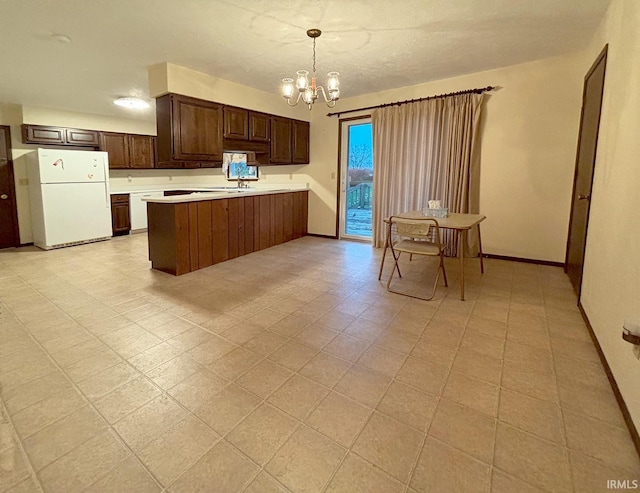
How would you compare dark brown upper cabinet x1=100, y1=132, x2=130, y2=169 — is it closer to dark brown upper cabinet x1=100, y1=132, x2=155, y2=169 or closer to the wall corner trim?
dark brown upper cabinet x1=100, y1=132, x2=155, y2=169

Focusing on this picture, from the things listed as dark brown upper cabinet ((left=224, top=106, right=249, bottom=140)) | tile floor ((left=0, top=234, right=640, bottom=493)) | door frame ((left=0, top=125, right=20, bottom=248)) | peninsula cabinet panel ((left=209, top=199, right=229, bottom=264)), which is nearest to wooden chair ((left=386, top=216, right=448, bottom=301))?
tile floor ((left=0, top=234, right=640, bottom=493))

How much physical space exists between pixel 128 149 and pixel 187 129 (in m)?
3.11

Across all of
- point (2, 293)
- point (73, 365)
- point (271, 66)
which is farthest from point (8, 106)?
point (73, 365)

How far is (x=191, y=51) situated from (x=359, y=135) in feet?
9.46

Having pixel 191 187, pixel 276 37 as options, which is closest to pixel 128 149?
pixel 191 187

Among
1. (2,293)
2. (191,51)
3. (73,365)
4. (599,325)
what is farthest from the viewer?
(191,51)

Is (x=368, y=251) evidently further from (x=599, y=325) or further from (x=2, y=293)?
(x=2, y=293)

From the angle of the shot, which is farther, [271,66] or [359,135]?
[359,135]

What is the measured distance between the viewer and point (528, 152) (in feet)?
13.1

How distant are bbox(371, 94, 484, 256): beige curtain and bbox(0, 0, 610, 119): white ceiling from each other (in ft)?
1.46

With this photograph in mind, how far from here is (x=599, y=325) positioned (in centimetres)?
216

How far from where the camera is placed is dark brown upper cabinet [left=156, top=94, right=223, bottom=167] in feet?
12.9

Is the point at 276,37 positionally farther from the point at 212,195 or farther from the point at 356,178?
the point at 356,178

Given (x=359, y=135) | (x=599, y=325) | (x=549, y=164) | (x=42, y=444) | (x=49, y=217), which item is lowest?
(x=42, y=444)
